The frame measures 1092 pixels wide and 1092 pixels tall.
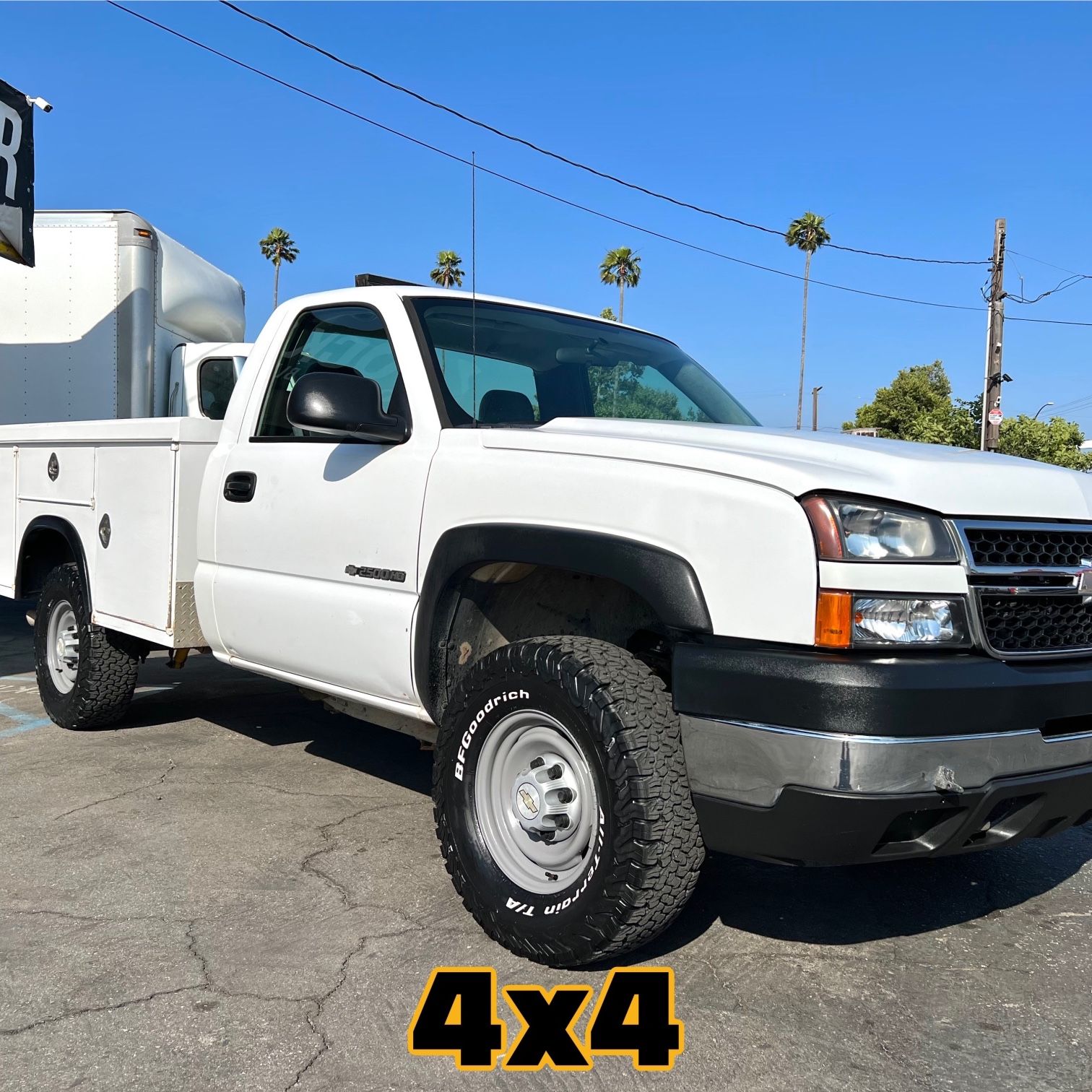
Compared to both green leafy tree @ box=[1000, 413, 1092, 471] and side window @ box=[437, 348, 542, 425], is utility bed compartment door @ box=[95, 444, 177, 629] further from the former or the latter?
green leafy tree @ box=[1000, 413, 1092, 471]

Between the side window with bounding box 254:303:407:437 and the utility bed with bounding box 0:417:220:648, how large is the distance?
1.64 ft

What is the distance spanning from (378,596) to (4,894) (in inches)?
61.3

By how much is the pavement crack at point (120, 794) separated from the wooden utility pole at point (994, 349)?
21.4 meters

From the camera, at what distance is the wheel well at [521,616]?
11.1 ft

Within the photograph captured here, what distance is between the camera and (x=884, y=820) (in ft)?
8.38

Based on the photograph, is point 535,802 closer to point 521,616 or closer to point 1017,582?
point 521,616

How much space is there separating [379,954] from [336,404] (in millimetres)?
1696

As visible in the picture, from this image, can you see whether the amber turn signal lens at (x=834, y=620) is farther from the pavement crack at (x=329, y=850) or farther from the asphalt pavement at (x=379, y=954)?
the pavement crack at (x=329, y=850)

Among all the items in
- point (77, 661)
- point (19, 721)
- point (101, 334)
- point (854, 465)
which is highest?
point (101, 334)

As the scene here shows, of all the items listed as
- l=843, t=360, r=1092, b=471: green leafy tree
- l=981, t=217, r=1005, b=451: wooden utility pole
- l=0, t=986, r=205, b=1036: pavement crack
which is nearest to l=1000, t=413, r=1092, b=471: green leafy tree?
l=843, t=360, r=1092, b=471: green leafy tree

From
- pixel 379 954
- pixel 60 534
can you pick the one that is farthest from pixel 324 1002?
pixel 60 534

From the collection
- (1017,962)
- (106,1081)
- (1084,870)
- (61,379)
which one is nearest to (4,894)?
(106,1081)

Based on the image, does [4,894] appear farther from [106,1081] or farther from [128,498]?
[128,498]

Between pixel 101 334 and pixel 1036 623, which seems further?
pixel 101 334
